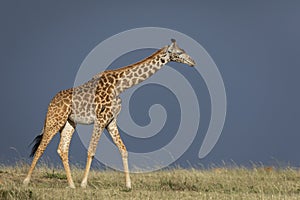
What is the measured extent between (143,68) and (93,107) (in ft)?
5.54

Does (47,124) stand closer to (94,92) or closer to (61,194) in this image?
(94,92)

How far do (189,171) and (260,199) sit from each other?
666cm

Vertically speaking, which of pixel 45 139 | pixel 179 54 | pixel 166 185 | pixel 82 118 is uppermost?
pixel 179 54

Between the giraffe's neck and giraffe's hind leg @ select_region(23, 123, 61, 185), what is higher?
the giraffe's neck

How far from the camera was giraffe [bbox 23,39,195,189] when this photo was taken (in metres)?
13.6

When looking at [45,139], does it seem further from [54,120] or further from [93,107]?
[93,107]

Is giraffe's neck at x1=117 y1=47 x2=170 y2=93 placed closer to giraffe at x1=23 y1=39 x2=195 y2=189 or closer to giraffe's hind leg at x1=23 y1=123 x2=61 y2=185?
giraffe at x1=23 y1=39 x2=195 y2=189

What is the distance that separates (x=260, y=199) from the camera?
1073 centimetres

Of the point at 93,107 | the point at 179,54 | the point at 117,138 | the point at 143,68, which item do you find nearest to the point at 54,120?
the point at 93,107

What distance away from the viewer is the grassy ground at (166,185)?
1109 centimetres

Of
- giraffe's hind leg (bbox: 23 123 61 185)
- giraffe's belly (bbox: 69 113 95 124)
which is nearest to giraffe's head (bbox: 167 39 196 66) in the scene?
giraffe's belly (bbox: 69 113 95 124)

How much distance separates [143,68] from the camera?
1457 cm

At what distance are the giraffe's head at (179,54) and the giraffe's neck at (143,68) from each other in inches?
8.1

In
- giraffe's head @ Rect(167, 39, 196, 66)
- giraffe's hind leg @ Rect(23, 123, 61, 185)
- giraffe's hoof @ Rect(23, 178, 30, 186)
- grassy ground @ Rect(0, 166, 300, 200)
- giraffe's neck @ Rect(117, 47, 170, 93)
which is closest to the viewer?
grassy ground @ Rect(0, 166, 300, 200)
